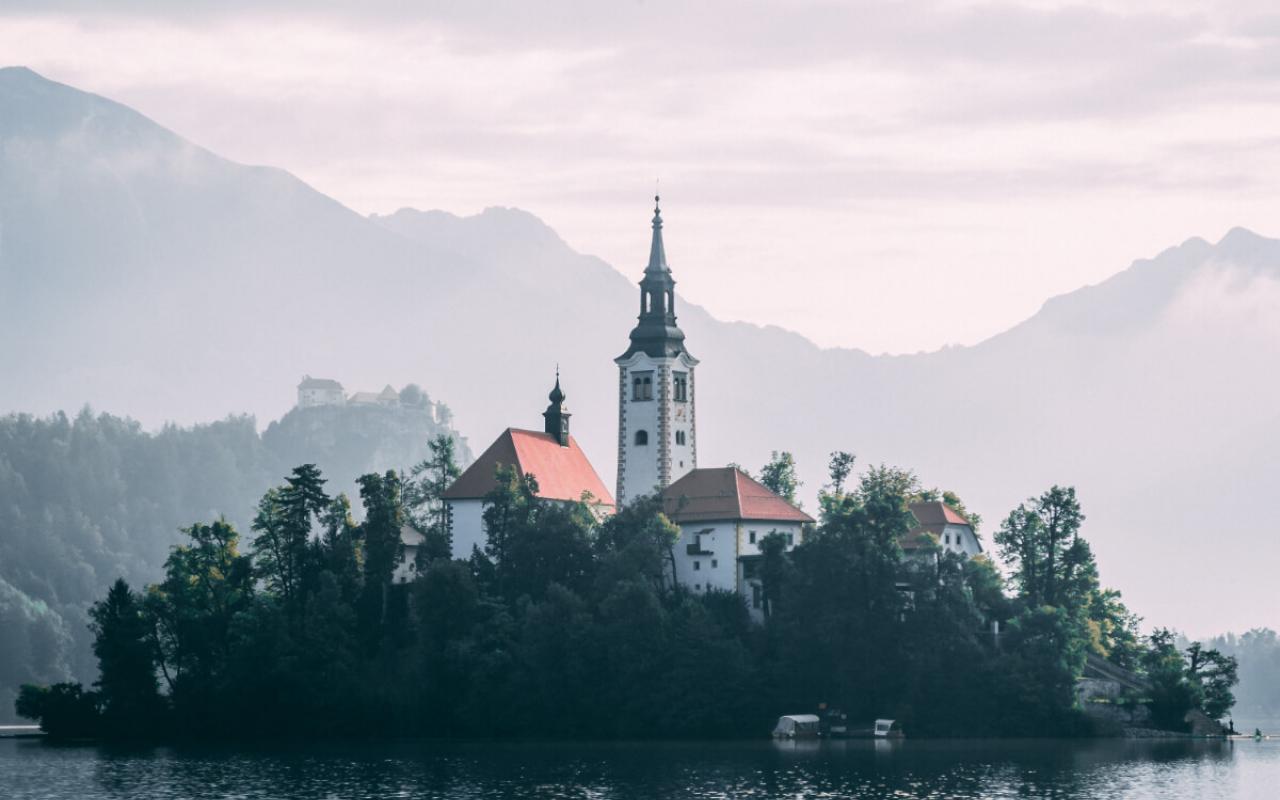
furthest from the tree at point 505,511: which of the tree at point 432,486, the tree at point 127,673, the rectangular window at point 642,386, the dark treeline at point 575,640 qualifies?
the tree at point 127,673

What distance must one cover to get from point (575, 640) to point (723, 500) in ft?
63.7

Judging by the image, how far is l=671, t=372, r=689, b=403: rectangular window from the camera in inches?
6107

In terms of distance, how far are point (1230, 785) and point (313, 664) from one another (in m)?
61.1

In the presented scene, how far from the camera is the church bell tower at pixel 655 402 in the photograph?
153 metres

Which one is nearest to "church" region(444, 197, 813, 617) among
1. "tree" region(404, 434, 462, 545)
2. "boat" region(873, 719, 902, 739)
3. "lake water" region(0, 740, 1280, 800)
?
"tree" region(404, 434, 462, 545)

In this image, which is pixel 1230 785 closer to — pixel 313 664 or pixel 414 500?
pixel 313 664

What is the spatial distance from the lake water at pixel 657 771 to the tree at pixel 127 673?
30.9 feet

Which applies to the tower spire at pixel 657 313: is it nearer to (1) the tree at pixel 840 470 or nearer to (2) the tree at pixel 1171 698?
(1) the tree at pixel 840 470

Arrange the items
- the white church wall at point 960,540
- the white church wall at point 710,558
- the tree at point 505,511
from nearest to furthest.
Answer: the tree at point 505,511, the white church wall at point 710,558, the white church wall at point 960,540

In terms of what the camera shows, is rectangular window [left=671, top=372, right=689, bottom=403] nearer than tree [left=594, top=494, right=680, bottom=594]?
No

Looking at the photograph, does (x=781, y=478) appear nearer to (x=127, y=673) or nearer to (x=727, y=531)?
(x=727, y=531)

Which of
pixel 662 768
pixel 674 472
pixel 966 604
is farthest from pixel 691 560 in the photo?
pixel 662 768

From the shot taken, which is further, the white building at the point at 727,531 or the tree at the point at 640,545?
the white building at the point at 727,531

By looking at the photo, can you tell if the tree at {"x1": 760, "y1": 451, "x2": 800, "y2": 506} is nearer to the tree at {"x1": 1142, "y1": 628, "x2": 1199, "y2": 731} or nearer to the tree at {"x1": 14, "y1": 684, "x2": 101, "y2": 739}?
the tree at {"x1": 1142, "y1": 628, "x2": 1199, "y2": 731}
